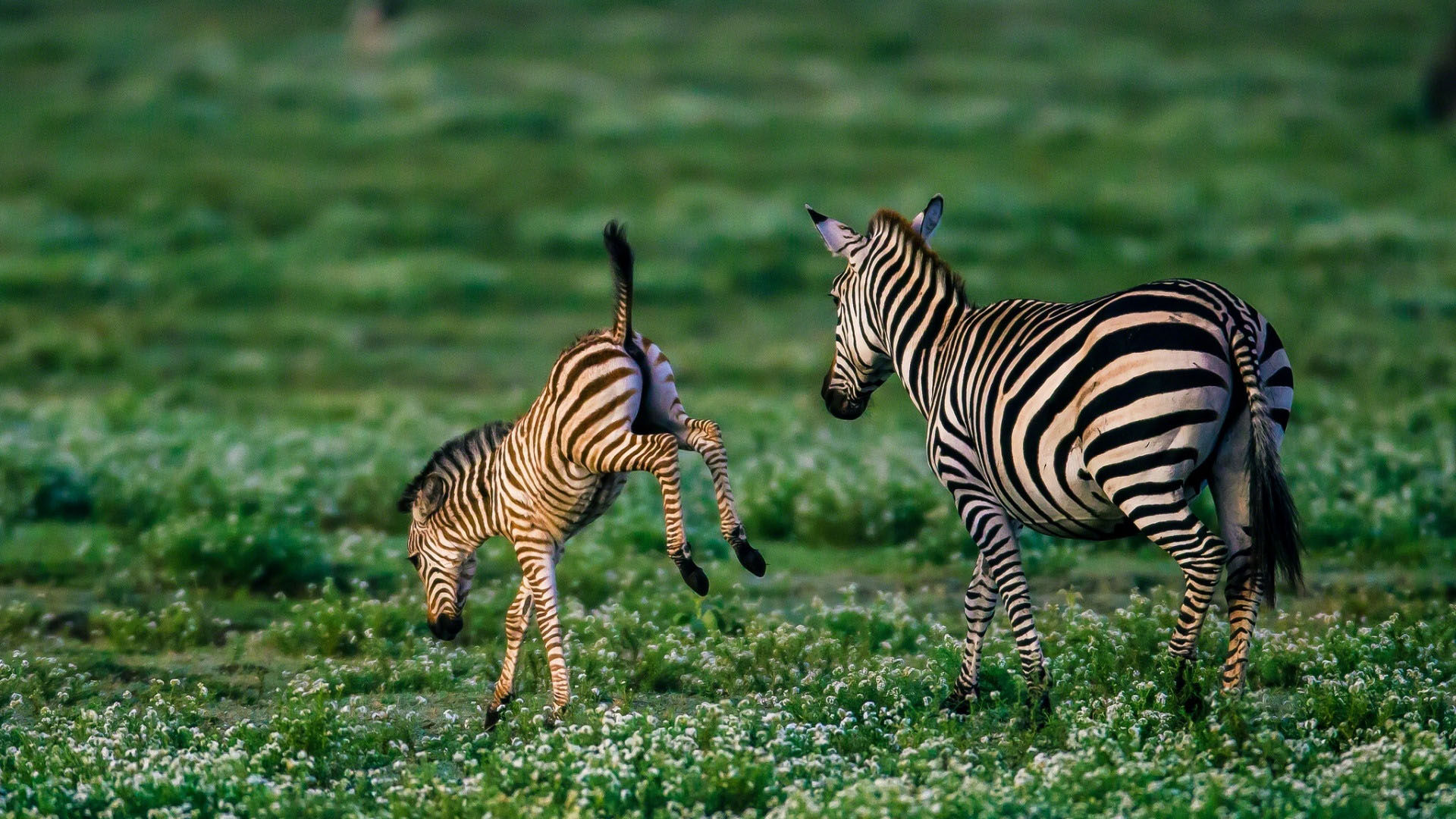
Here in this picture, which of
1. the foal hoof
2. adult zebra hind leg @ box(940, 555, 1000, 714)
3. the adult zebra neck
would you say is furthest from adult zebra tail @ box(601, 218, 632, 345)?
adult zebra hind leg @ box(940, 555, 1000, 714)

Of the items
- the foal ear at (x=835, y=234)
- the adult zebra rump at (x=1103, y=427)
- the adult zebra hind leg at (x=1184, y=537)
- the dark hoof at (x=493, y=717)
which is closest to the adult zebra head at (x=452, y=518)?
the dark hoof at (x=493, y=717)

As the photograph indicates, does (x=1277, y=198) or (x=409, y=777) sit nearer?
(x=409, y=777)

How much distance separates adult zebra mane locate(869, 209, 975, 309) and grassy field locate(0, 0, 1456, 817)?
205 cm

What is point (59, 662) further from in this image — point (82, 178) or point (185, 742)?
point (82, 178)

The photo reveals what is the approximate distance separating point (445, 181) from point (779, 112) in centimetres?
810

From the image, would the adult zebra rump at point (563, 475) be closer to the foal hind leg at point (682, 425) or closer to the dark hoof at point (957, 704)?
the foal hind leg at point (682, 425)

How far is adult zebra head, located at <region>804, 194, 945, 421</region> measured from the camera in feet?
29.0

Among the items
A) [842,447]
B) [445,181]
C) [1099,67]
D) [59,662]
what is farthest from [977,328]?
[1099,67]

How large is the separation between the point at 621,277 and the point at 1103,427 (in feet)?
8.04

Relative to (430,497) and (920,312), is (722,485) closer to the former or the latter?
(920,312)

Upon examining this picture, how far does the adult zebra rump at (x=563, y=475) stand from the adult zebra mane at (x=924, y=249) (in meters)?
1.45

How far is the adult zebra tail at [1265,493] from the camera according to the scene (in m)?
7.36

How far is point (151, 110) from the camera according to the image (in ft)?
114

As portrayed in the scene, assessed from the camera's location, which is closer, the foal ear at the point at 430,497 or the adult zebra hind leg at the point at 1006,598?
the adult zebra hind leg at the point at 1006,598
